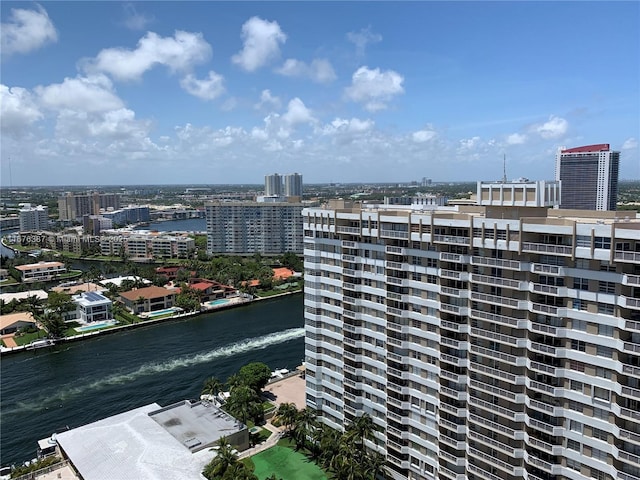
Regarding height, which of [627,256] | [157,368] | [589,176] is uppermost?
[589,176]

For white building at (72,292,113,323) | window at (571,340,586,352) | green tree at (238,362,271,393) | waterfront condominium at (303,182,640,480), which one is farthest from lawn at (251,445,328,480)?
white building at (72,292,113,323)

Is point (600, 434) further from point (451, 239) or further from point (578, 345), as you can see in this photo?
point (451, 239)

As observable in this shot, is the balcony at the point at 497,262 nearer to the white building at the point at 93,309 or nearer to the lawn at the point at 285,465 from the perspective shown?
the lawn at the point at 285,465

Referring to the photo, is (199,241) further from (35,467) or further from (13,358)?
(35,467)

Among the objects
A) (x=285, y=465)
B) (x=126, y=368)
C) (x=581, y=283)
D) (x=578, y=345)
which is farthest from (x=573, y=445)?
(x=126, y=368)

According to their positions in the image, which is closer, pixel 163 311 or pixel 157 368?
pixel 157 368

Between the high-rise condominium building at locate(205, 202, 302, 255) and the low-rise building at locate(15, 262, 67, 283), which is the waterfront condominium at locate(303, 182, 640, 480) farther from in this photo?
the high-rise condominium building at locate(205, 202, 302, 255)

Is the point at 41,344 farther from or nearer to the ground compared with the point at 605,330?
nearer to the ground

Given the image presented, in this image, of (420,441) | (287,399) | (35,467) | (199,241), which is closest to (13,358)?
(35,467)
